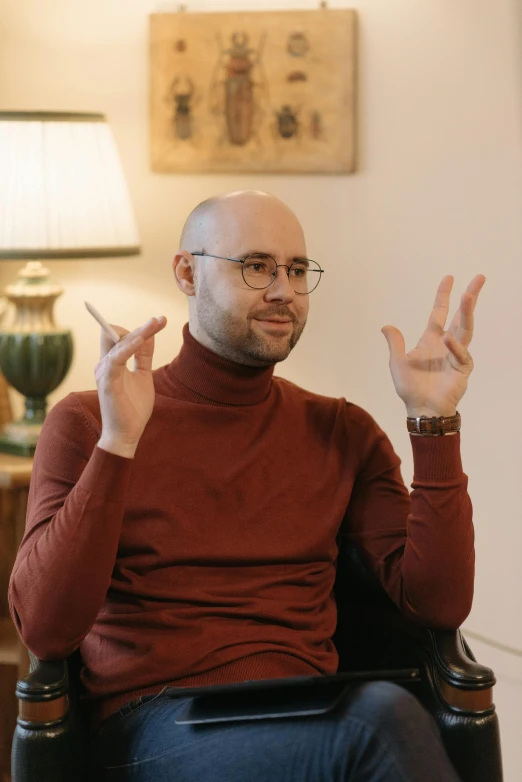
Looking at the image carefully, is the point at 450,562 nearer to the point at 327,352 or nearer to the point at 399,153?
the point at 327,352

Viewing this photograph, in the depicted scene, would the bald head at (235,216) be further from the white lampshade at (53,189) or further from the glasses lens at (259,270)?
the white lampshade at (53,189)

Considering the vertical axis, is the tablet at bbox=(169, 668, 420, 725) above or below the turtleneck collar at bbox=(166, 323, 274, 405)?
below

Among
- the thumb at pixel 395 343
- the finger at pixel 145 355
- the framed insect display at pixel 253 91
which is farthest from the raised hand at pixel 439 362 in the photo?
the framed insect display at pixel 253 91

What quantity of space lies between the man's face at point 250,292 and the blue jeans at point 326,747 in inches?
23.0

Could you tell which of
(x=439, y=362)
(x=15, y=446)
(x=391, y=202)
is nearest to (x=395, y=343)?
(x=439, y=362)

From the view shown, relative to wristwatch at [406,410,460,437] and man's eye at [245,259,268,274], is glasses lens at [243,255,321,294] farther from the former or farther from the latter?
wristwatch at [406,410,460,437]

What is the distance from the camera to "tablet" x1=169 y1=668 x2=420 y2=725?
1.32m

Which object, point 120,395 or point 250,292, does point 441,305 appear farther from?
point 120,395

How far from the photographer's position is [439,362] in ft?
5.30

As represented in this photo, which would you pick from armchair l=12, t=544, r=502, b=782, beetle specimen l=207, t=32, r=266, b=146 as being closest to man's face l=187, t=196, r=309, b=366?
armchair l=12, t=544, r=502, b=782

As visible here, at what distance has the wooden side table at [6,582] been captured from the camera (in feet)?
7.01

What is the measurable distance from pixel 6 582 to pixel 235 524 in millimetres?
881

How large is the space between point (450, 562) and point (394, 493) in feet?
0.63

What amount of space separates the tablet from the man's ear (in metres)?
0.69
